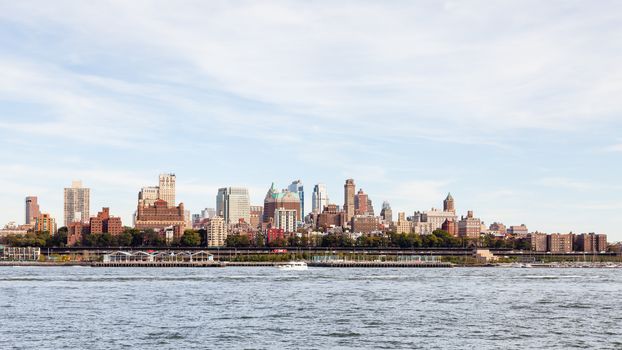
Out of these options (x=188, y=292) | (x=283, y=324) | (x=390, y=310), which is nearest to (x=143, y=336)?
(x=283, y=324)

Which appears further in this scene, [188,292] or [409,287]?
[409,287]

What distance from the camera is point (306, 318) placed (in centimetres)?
8256

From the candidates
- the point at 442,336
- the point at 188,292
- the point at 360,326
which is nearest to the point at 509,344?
the point at 442,336

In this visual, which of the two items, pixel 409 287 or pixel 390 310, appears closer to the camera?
pixel 390 310

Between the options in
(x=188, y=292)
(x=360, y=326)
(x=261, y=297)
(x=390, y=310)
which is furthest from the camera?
(x=188, y=292)

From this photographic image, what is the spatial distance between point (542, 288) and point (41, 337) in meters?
82.8

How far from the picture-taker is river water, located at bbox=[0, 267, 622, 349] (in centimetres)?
6656

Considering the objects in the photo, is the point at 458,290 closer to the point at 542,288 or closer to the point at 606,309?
the point at 542,288

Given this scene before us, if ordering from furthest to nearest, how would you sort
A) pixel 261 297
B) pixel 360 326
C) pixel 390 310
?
pixel 261 297
pixel 390 310
pixel 360 326

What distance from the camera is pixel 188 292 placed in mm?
118938

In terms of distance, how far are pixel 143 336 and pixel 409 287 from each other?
7097 cm

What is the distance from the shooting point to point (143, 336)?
6881 centimetres

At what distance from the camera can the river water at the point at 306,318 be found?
66.6m

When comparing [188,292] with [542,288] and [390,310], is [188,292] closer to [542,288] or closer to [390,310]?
[390,310]
